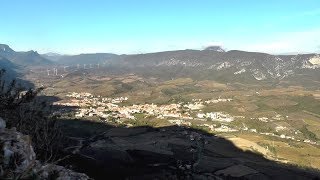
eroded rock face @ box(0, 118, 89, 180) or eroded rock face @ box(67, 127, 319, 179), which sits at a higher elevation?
eroded rock face @ box(0, 118, 89, 180)

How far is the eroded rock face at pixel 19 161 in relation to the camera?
24.4m

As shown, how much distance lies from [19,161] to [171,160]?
112325 millimetres

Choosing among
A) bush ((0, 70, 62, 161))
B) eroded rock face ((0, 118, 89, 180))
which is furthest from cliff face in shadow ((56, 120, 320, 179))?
eroded rock face ((0, 118, 89, 180))

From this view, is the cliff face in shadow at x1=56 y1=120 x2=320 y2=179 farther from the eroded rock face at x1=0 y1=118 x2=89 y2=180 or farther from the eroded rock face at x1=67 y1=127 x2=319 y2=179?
the eroded rock face at x1=0 y1=118 x2=89 y2=180

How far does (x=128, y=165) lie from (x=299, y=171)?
56218 millimetres

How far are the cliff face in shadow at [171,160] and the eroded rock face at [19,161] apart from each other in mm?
37468

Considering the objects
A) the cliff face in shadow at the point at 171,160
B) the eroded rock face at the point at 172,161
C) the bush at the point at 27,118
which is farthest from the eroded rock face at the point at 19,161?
the eroded rock face at the point at 172,161

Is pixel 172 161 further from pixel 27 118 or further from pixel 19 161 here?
pixel 19 161

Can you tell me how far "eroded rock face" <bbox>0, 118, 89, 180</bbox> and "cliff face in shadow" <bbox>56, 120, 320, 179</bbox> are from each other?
37.5m

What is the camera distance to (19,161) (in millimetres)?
29469

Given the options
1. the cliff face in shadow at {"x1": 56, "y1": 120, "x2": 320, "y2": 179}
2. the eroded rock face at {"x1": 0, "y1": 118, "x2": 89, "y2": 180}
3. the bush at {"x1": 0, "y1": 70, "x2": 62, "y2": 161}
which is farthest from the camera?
the cliff face in shadow at {"x1": 56, "y1": 120, "x2": 320, "y2": 179}

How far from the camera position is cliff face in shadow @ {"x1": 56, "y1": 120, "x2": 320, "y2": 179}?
359 feet

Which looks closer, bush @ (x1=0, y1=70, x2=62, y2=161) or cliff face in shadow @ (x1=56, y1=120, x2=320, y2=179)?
bush @ (x1=0, y1=70, x2=62, y2=161)

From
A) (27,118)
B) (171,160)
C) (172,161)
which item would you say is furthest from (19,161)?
(171,160)
